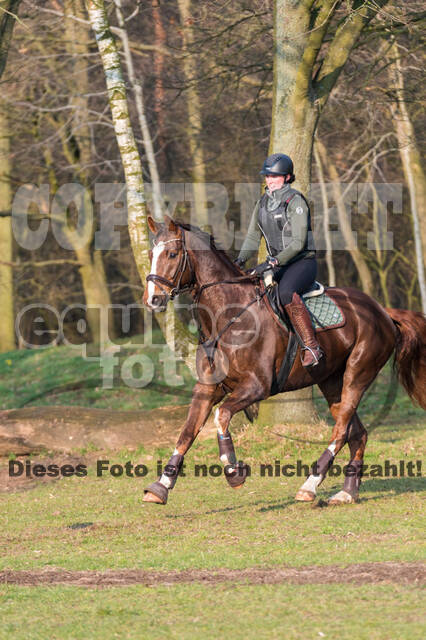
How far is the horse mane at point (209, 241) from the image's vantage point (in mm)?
9125

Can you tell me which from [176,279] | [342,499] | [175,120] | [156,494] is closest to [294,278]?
[176,279]

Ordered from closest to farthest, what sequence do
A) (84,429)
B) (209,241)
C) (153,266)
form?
(153,266) → (209,241) → (84,429)

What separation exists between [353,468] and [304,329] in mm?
1713

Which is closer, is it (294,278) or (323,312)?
(294,278)

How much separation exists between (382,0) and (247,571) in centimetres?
950

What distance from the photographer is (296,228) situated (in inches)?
365

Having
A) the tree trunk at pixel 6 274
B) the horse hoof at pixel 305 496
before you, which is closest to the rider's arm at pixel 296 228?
the horse hoof at pixel 305 496

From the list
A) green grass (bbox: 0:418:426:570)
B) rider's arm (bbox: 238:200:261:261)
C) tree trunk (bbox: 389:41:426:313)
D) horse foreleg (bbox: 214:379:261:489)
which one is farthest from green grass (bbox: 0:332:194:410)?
horse foreleg (bbox: 214:379:261:489)

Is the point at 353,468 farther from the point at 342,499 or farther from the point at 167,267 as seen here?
the point at 167,267

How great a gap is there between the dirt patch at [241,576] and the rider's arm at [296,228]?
339 cm

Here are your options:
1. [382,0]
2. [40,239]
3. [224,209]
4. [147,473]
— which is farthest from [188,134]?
[147,473]

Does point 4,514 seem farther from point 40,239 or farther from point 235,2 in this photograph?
point 40,239

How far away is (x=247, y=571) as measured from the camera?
6906 mm

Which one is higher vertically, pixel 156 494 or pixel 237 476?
pixel 237 476
